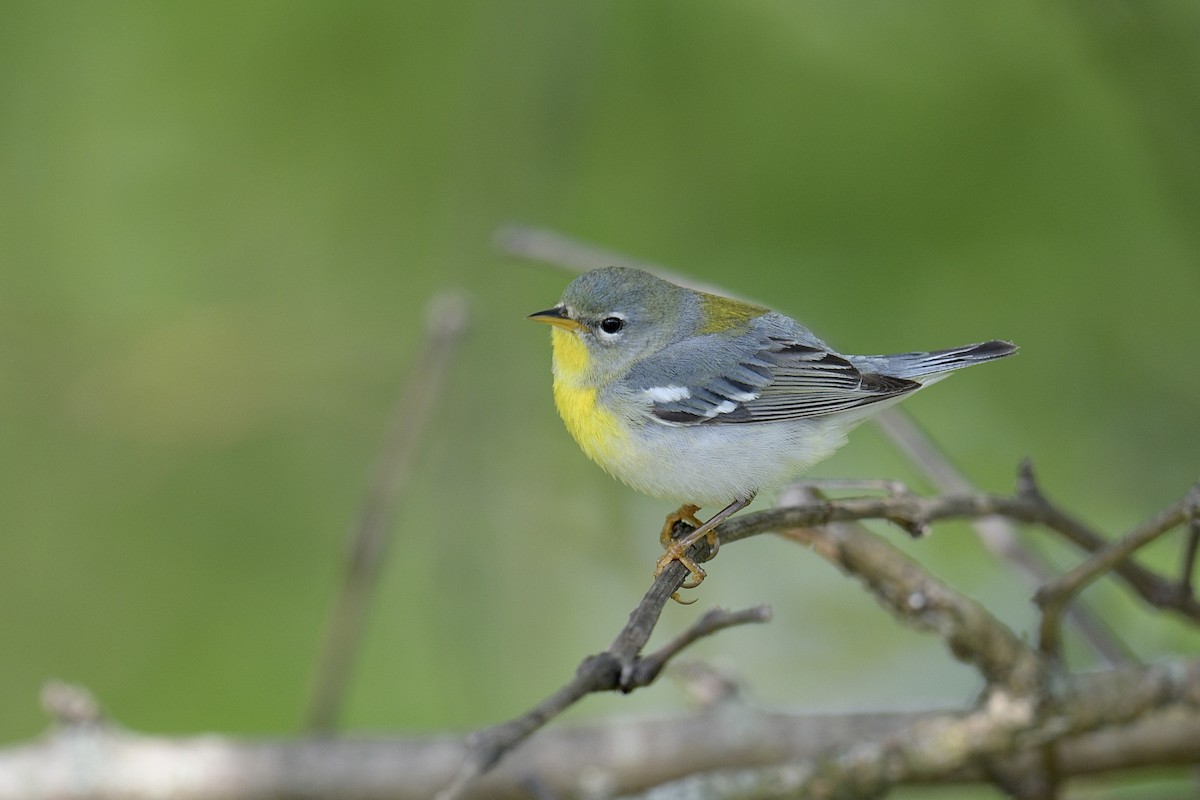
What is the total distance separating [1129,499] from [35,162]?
15.2 ft

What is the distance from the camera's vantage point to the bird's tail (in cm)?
287

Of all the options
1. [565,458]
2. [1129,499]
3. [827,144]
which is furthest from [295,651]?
[1129,499]

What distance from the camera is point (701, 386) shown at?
3.31 meters

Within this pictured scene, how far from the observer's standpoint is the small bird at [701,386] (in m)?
2.93

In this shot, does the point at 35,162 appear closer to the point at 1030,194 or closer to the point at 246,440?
the point at 246,440

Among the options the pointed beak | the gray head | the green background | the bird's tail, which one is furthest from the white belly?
the green background

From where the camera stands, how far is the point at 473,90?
437cm

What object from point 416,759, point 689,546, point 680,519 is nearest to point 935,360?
point 680,519

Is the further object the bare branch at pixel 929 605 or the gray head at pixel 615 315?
the gray head at pixel 615 315

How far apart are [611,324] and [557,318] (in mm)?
191

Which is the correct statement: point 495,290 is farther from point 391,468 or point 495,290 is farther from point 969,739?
point 969,739

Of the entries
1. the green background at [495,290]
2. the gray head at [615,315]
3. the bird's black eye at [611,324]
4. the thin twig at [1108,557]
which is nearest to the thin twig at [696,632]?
the thin twig at [1108,557]

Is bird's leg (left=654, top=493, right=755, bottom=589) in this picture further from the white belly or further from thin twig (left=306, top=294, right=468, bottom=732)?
thin twig (left=306, top=294, right=468, bottom=732)

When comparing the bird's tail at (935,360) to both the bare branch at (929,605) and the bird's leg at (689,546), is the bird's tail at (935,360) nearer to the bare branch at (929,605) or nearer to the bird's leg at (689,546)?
the bare branch at (929,605)
